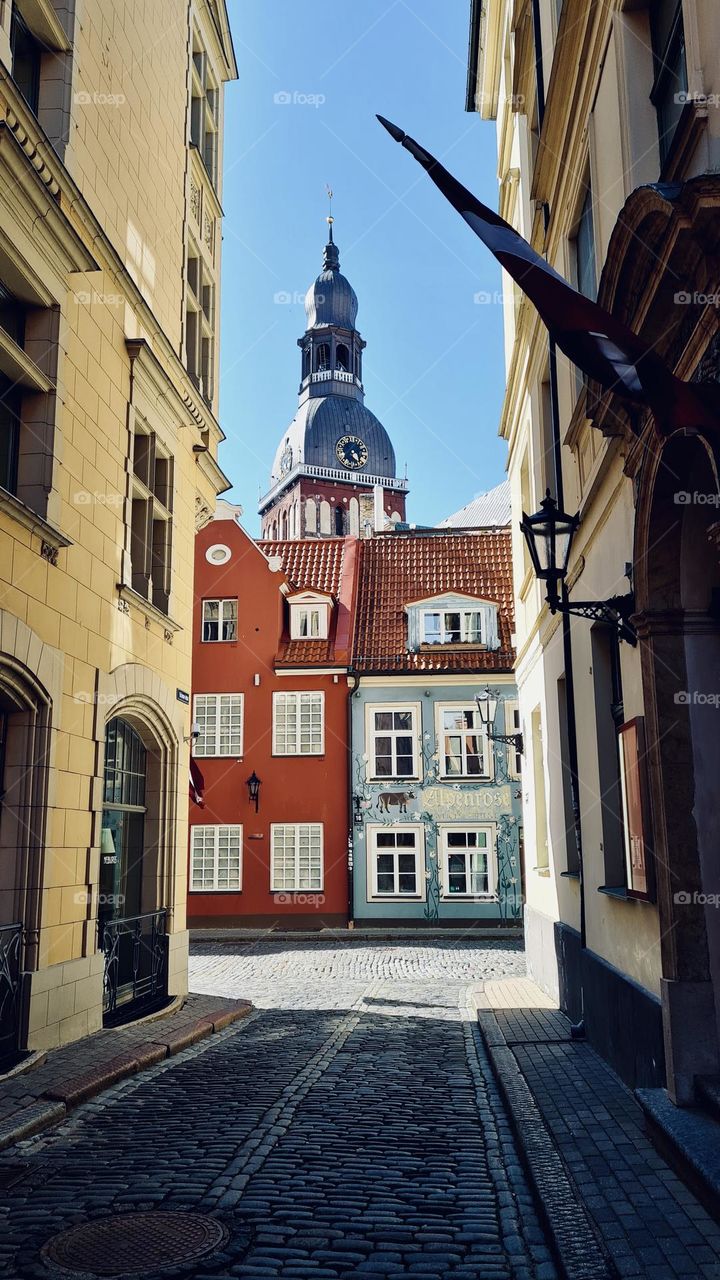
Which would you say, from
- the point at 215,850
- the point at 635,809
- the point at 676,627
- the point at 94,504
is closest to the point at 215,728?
the point at 215,850

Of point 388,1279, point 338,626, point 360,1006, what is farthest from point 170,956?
point 338,626

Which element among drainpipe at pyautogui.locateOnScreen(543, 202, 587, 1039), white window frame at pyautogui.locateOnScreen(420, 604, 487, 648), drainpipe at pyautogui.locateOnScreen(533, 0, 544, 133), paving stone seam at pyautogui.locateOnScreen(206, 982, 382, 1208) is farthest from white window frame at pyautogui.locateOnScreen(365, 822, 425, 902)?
drainpipe at pyautogui.locateOnScreen(533, 0, 544, 133)

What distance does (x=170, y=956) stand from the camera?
13781mm

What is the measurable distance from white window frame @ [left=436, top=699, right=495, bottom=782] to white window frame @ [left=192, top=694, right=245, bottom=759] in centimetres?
506

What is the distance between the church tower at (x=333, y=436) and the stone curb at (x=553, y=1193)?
282 feet

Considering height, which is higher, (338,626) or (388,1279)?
(338,626)

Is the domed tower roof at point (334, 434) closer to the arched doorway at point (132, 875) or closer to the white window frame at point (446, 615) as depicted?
the white window frame at point (446, 615)

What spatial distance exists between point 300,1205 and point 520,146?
1406cm

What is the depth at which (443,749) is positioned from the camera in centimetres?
2666

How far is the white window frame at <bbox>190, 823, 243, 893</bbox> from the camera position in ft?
86.8

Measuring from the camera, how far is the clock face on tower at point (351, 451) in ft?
316

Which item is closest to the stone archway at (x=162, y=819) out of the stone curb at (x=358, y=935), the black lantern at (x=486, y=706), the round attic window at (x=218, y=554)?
the black lantern at (x=486, y=706)

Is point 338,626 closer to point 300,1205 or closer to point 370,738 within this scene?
point 370,738

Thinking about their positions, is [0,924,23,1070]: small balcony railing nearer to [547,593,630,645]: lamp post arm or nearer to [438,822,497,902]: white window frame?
[547,593,630,645]: lamp post arm
